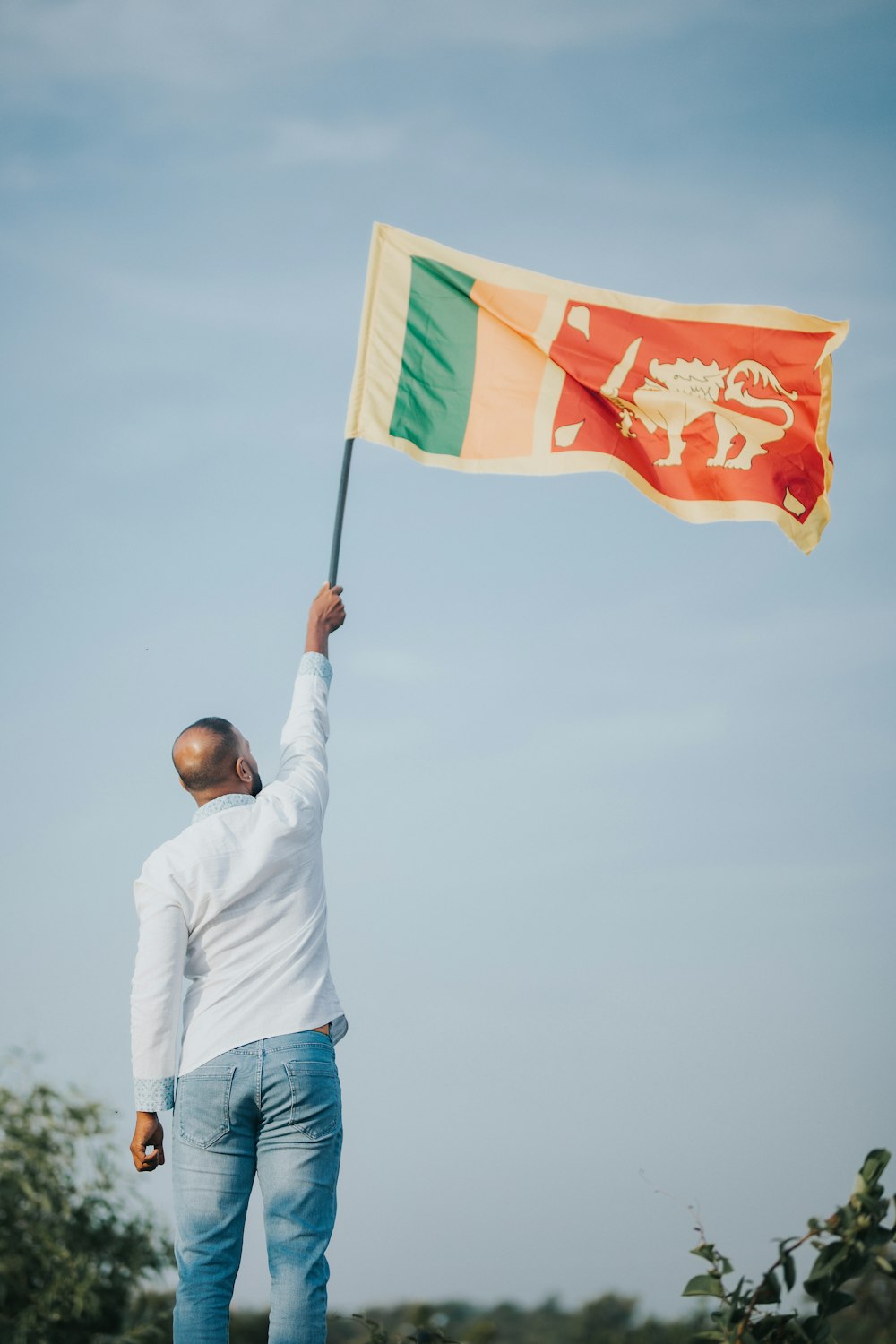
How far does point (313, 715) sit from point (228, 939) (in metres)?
0.95

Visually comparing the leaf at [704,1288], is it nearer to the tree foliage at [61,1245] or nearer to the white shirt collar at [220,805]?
the white shirt collar at [220,805]

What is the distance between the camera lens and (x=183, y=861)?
4.09 metres

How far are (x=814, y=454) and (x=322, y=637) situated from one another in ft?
10.3

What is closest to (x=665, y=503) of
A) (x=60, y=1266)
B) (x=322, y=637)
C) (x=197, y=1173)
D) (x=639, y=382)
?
(x=639, y=382)

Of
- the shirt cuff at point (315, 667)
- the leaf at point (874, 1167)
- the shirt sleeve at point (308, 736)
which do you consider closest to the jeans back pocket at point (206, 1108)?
the shirt sleeve at point (308, 736)

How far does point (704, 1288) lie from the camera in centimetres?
253

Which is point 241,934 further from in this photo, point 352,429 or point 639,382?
point 639,382

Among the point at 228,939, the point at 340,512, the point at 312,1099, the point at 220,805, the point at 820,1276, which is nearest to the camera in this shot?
the point at 820,1276

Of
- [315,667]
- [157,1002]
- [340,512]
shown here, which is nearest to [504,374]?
[340,512]

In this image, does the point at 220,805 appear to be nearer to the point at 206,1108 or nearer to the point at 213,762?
the point at 213,762

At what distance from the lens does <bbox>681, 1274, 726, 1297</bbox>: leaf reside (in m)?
2.52

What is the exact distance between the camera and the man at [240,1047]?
3.84 meters

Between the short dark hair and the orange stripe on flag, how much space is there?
2792 millimetres

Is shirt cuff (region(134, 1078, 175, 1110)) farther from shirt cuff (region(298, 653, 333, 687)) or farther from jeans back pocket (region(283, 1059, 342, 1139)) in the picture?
shirt cuff (region(298, 653, 333, 687))
